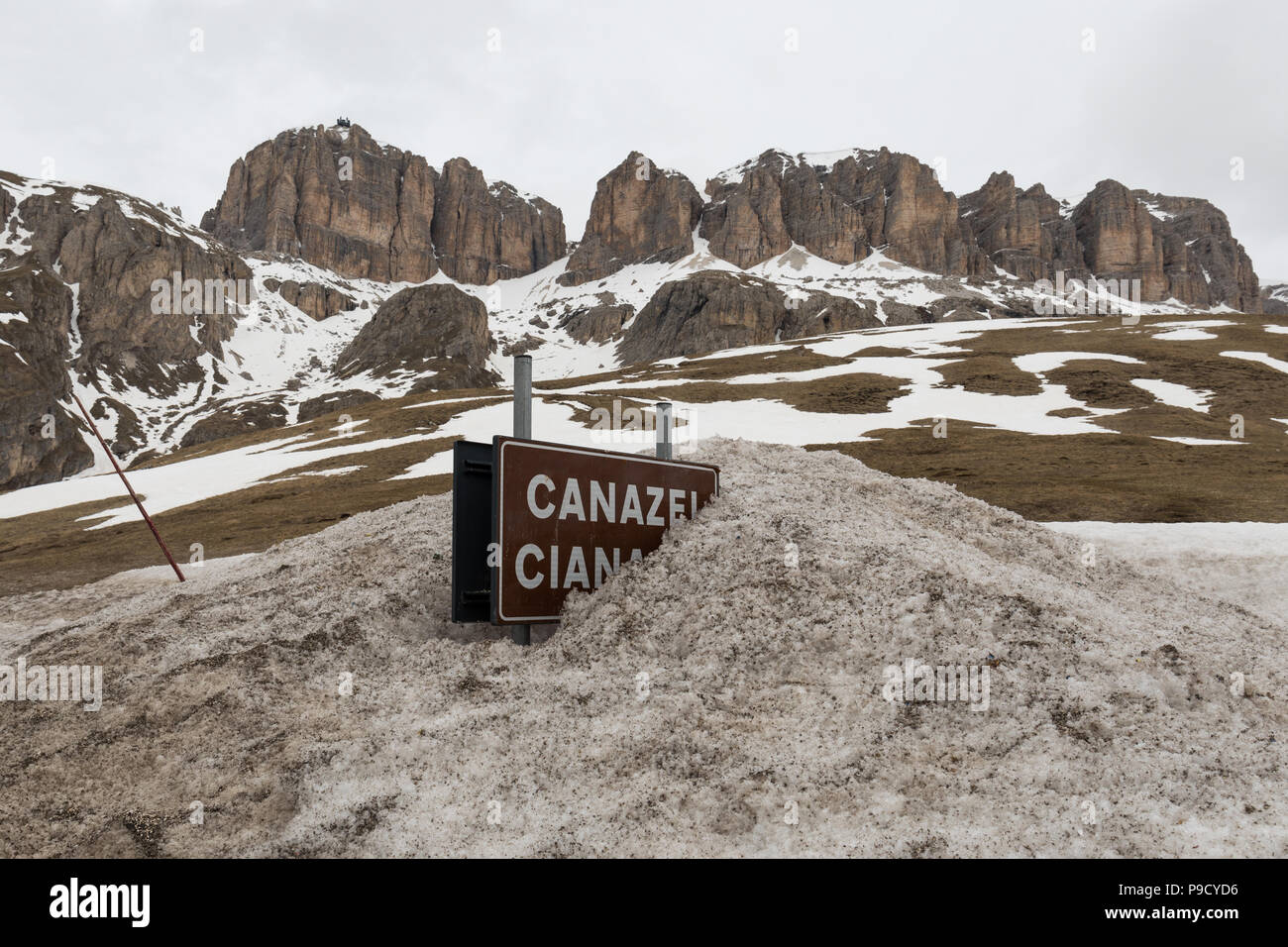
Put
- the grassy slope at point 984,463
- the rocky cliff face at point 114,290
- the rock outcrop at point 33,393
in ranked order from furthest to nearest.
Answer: the rocky cliff face at point 114,290
the rock outcrop at point 33,393
the grassy slope at point 984,463

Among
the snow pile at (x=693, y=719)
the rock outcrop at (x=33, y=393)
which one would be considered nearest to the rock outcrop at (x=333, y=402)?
the rock outcrop at (x=33, y=393)

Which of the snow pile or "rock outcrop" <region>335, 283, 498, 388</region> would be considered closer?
the snow pile

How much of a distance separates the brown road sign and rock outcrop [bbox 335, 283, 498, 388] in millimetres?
140335

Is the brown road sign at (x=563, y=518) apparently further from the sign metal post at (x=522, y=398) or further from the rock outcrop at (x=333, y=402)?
the rock outcrop at (x=333, y=402)

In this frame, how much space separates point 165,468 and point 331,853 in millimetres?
53889

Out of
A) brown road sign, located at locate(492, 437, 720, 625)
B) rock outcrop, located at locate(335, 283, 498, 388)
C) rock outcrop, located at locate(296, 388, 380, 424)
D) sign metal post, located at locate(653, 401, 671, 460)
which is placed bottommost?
brown road sign, located at locate(492, 437, 720, 625)

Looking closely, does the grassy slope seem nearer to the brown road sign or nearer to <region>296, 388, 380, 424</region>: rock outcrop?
the brown road sign

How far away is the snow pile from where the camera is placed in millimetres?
6078

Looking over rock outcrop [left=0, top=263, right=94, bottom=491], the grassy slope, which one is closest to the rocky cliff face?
rock outcrop [left=0, top=263, right=94, bottom=491]

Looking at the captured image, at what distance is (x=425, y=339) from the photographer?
160250 mm

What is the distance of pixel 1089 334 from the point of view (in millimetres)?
82000

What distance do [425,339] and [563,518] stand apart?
15928cm

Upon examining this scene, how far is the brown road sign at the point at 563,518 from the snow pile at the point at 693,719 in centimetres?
48

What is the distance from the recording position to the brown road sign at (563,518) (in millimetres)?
10578
